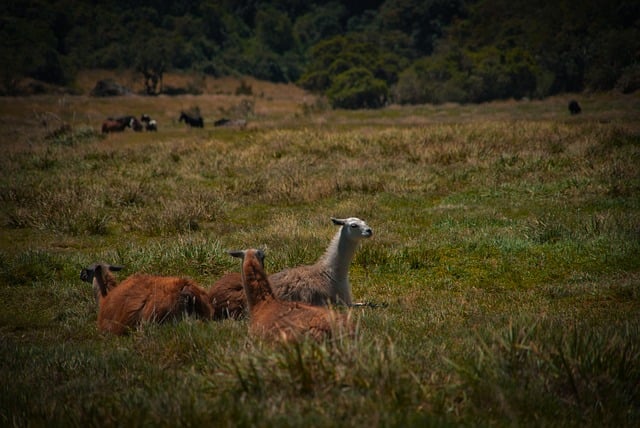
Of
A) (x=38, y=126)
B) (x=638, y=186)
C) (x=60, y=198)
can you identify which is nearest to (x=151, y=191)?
(x=60, y=198)

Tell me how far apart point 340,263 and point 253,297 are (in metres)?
2.58

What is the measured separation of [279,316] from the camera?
6.52m

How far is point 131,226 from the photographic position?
15.6 metres

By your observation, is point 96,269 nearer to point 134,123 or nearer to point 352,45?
point 134,123

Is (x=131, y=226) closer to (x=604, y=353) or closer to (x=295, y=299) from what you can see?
(x=295, y=299)

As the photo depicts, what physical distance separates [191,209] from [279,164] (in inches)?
287

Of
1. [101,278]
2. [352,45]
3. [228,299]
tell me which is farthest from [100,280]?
[352,45]

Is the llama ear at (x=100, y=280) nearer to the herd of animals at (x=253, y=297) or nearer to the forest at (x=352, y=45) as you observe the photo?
the herd of animals at (x=253, y=297)

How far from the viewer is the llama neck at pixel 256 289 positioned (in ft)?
23.8

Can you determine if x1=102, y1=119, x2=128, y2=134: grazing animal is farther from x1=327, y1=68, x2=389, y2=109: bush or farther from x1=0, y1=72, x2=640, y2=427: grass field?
x1=327, y1=68, x2=389, y2=109: bush

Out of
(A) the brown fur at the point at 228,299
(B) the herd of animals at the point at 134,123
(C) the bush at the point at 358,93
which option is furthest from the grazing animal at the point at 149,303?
(C) the bush at the point at 358,93

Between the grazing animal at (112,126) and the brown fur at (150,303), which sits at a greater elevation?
the grazing animal at (112,126)

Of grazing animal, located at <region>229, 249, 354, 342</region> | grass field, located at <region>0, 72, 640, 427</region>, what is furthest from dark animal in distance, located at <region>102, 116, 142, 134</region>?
grazing animal, located at <region>229, 249, 354, 342</region>

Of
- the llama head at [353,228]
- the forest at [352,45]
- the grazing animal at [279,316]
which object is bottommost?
the grazing animal at [279,316]
